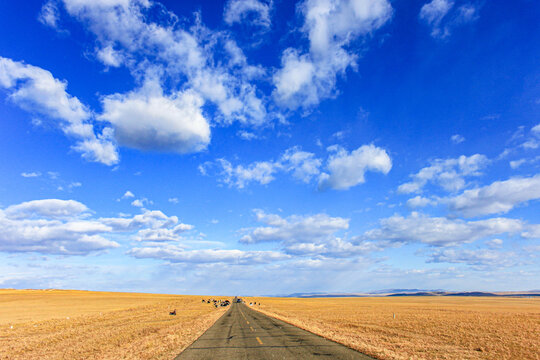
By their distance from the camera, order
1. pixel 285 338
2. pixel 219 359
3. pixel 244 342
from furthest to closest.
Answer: pixel 285 338
pixel 244 342
pixel 219 359

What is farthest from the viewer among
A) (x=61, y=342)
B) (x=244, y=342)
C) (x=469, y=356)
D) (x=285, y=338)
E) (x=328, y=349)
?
(x=61, y=342)

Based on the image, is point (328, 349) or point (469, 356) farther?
point (469, 356)

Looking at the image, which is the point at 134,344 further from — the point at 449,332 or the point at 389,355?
the point at 449,332

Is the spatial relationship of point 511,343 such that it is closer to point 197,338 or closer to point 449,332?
point 449,332

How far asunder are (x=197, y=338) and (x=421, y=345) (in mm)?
14967

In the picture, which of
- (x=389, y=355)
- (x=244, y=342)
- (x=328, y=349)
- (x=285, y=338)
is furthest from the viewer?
(x=285, y=338)

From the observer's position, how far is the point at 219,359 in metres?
13.4

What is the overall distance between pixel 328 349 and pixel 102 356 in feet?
38.7

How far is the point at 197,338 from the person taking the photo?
2041 cm

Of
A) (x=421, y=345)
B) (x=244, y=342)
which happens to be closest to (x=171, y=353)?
(x=244, y=342)

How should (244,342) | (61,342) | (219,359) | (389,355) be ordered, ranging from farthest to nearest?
(61,342) < (244,342) < (389,355) < (219,359)

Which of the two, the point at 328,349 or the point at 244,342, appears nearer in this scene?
the point at 328,349

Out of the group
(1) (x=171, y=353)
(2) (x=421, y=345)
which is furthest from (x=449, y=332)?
(1) (x=171, y=353)

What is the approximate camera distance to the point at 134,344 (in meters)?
18.8
